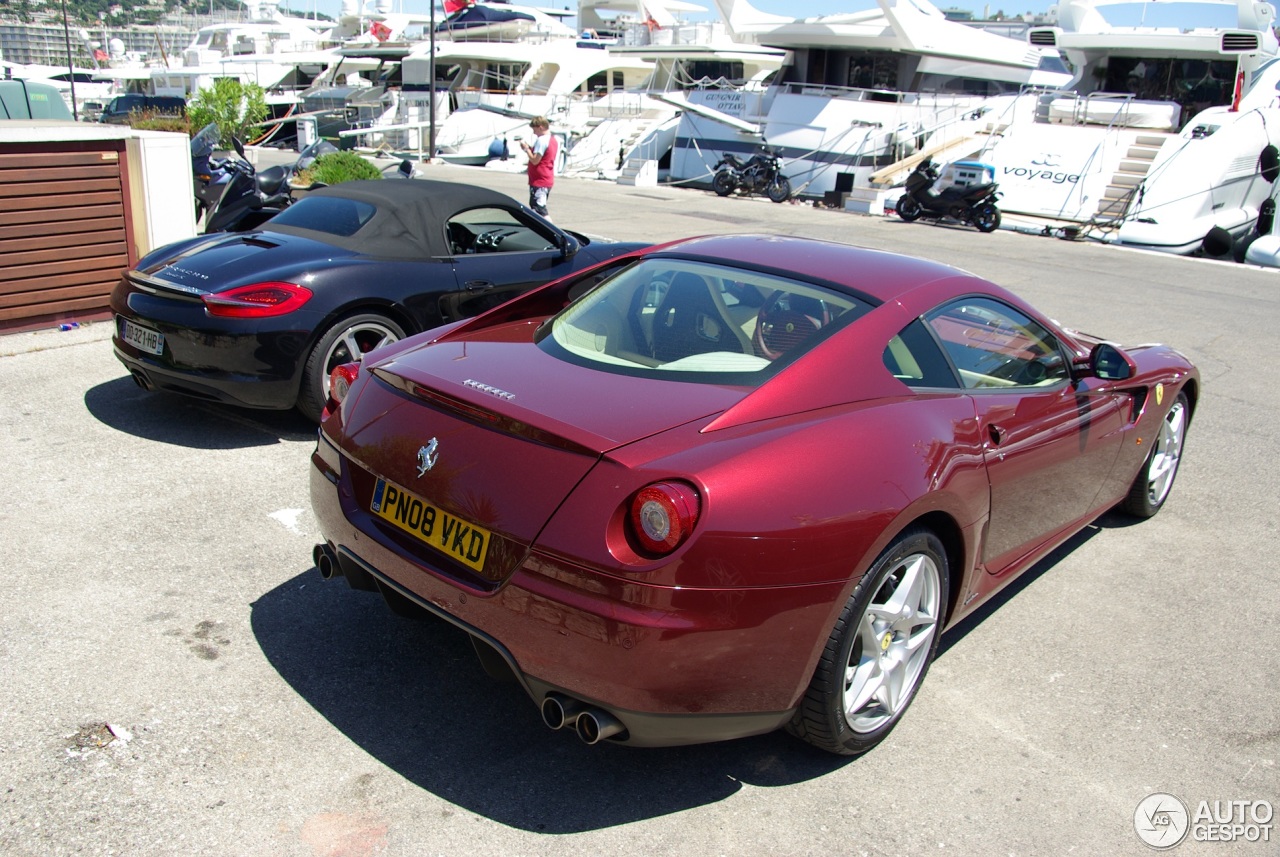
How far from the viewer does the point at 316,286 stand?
18.2 ft

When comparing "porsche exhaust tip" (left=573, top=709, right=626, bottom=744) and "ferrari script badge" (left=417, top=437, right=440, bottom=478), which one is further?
"ferrari script badge" (left=417, top=437, right=440, bottom=478)

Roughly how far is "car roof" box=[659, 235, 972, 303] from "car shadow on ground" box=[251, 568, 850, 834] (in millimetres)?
1534

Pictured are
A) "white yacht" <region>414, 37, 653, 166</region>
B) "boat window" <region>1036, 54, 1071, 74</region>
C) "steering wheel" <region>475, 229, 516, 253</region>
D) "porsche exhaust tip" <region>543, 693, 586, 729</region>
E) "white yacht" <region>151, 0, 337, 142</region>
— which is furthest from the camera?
"white yacht" <region>151, 0, 337, 142</region>

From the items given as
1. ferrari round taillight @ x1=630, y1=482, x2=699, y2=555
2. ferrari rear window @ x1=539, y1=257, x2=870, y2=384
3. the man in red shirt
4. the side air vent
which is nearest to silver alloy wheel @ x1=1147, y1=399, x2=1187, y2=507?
ferrari rear window @ x1=539, y1=257, x2=870, y2=384

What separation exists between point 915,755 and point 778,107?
2458 centimetres

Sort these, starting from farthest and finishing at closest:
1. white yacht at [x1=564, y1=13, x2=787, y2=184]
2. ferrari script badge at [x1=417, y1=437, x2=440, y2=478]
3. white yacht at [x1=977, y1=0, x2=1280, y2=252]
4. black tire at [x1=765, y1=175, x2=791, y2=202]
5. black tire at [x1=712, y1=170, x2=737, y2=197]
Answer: white yacht at [x1=564, y1=13, x2=787, y2=184], black tire at [x1=712, y1=170, x2=737, y2=197], black tire at [x1=765, y1=175, x2=791, y2=202], white yacht at [x1=977, y1=0, x2=1280, y2=252], ferrari script badge at [x1=417, y1=437, x2=440, y2=478]

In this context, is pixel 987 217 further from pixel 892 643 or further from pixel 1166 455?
pixel 892 643

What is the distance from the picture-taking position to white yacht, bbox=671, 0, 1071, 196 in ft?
79.5

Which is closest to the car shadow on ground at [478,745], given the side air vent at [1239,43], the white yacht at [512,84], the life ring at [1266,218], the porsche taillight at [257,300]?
the porsche taillight at [257,300]

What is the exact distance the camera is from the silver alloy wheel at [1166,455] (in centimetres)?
509

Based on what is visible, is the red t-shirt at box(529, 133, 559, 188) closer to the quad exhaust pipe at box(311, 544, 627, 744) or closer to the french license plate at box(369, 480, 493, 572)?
the french license plate at box(369, 480, 493, 572)

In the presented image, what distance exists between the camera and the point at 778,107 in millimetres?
25844

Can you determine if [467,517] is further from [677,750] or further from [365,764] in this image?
[677,750]

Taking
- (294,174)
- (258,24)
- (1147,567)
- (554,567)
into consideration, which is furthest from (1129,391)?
(258,24)
